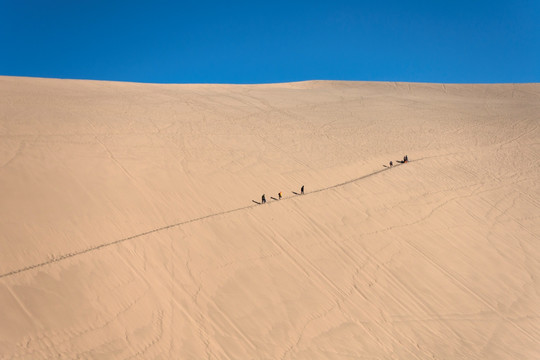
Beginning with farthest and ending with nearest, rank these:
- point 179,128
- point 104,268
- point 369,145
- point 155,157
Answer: point 369,145, point 179,128, point 155,157, point 104,268

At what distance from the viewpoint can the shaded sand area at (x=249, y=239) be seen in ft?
26.1

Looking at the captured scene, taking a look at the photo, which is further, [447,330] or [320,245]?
[320,245]

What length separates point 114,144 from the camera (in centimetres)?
1426

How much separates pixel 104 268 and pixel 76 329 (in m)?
1.56

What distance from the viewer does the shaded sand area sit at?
7.97 metres

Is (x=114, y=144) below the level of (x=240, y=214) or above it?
above

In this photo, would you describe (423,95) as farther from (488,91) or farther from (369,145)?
(369,145)

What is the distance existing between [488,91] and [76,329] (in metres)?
31.7

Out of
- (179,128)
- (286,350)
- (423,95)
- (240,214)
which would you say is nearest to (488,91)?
(423,95)

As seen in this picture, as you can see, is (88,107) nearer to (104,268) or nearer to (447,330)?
(104,268)

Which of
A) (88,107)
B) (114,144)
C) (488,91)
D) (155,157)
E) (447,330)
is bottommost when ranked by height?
(447,330)

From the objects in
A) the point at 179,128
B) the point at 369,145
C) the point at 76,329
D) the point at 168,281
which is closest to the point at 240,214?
the point at 168,281

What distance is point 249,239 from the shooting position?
1074 centimetres

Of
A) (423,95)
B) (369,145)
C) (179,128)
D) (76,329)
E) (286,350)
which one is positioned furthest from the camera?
(423,95)
